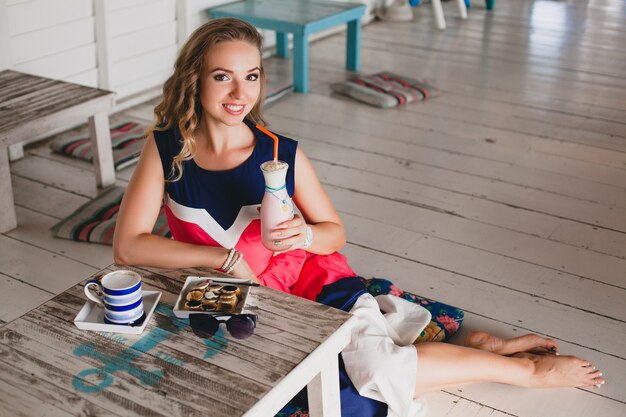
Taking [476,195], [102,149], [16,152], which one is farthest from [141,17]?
[476,195]

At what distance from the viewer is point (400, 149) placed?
11.4 ft

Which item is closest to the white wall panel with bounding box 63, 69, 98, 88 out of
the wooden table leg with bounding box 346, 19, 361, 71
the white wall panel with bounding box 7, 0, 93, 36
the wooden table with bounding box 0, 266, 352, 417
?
the white wall panel with bounding box 7, 0, 93, 36

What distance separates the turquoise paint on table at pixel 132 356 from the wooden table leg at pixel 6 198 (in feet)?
4.66

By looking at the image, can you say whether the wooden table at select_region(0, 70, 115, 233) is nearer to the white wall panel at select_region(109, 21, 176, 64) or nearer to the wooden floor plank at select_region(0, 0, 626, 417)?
the wooden floor plank at select_region(0, 0, 626, 417)

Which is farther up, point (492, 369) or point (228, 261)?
point (228, 261)

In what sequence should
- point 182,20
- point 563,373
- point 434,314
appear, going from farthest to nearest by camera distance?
point 182,20 → point 434,314 → point 563,373

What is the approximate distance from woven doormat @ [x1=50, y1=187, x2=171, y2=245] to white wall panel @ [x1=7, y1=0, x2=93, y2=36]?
2.95 feet

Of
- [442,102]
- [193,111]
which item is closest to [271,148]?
[193,111]

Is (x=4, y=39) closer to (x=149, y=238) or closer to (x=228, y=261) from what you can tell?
(x=149, y=238)

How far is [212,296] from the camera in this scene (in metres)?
1.46

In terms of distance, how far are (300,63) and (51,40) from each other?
1219mm

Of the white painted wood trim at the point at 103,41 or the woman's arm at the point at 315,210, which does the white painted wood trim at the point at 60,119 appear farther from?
the woman's arm at the point at 315,210

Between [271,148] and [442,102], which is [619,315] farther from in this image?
[442,102]

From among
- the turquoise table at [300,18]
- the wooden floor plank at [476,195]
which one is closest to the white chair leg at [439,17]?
the wooden floor plank at [476,195]
